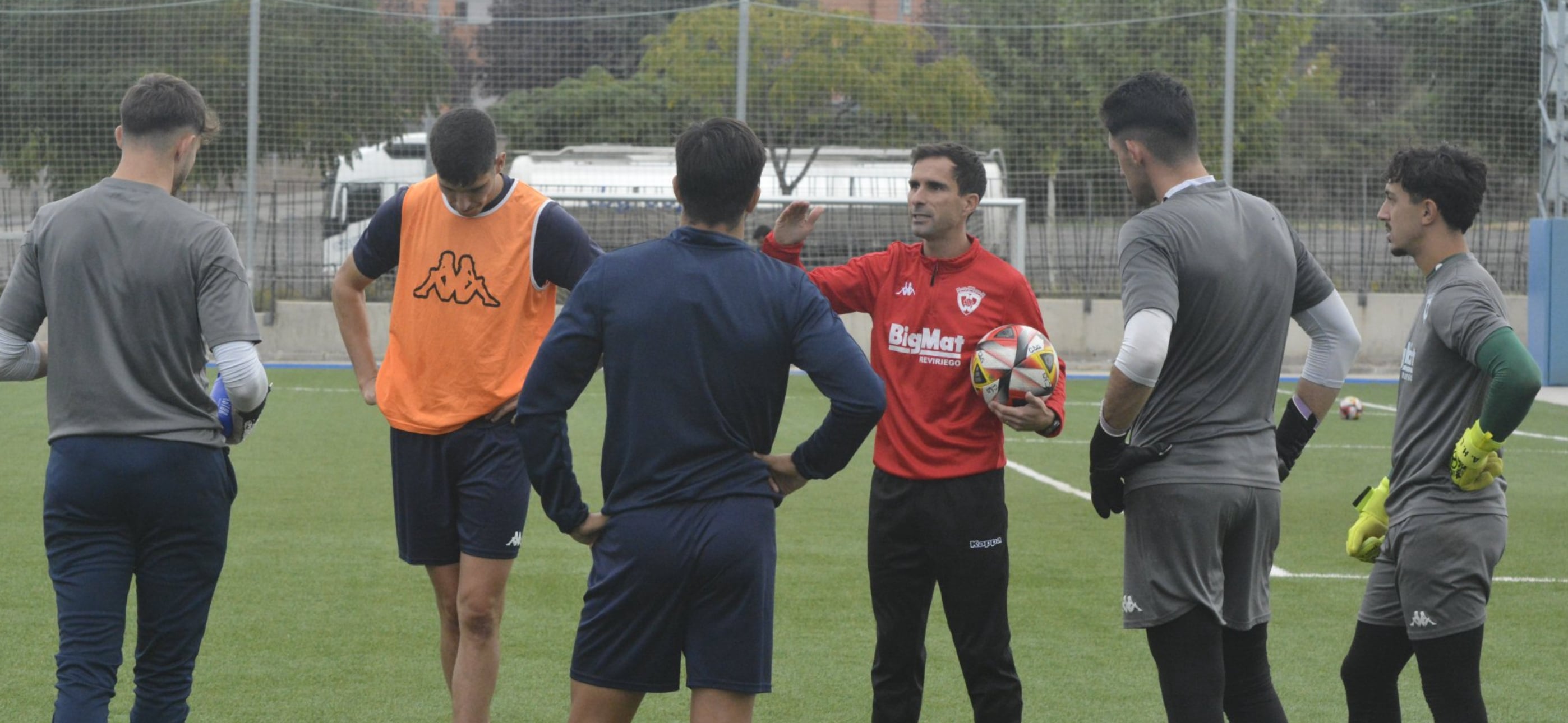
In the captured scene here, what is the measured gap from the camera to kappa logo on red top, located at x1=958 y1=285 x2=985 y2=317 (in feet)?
14.3

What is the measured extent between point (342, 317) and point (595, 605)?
1.96 metres

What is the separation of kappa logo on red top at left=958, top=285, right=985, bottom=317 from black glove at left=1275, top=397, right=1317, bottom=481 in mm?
906

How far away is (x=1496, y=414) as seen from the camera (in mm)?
3729

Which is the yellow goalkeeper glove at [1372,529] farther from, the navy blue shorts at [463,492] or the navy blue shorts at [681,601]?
the navy blue shorts at [463,492]

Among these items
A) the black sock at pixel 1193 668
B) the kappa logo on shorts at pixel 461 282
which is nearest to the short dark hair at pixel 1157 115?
the black sock at pixel 1193 668

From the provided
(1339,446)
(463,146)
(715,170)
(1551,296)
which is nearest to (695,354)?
(715,170)

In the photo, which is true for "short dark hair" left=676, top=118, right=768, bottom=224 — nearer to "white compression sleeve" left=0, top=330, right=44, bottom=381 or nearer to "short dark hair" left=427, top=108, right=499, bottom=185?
"short dark hair" left=427, top=108, right=499, bottom=185

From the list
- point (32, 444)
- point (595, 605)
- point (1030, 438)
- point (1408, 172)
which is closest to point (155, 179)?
point (595, 605)

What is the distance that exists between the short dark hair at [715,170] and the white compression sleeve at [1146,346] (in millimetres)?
1008

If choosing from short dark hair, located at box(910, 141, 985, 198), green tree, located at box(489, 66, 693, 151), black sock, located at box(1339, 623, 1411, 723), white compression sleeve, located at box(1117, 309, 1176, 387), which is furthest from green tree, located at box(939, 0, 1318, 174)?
white compression sleeve, located at box(1117, 309, 1176, 387)

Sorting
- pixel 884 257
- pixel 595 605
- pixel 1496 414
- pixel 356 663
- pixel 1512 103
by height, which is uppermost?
pixel 1512 103

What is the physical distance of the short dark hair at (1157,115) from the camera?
3758mm

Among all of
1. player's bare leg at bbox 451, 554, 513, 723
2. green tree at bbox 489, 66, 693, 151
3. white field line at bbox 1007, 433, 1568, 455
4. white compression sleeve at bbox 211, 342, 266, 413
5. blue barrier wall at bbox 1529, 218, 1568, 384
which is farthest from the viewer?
green tree at bbox 489, 66, 693, 151

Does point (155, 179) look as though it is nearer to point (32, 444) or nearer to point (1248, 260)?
point (1248, 260)
